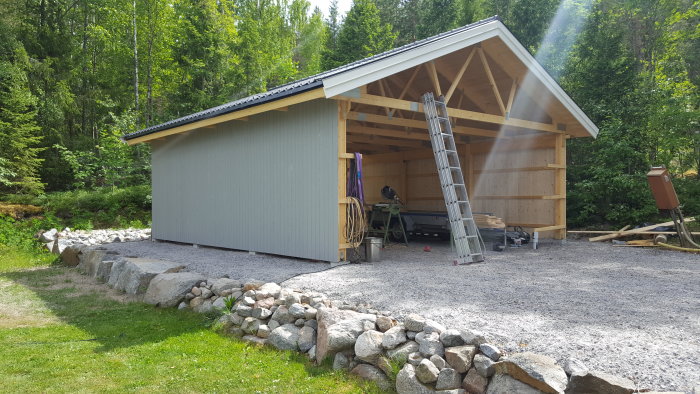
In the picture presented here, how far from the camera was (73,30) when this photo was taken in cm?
2461

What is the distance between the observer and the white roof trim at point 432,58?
6.89 metres

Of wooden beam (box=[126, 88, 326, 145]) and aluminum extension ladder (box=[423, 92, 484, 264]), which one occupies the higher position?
wooden beam (box=[126, 88, 326, 145])

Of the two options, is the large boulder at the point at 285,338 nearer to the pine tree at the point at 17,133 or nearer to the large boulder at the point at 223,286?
the large boulder at the point at 223,286

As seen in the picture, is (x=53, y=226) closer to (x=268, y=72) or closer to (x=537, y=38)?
(x=268, y=72)

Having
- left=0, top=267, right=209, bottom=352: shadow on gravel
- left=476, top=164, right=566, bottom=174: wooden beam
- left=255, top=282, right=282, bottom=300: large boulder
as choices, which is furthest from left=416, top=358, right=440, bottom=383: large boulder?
left=476, top=164, right=566, bottom=174: wooden beam

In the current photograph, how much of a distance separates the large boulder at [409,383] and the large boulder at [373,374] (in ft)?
0.49

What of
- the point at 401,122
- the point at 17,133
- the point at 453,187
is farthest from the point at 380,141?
the point at 17,133

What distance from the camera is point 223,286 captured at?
6105mm

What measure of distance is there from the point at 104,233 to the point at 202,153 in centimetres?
511

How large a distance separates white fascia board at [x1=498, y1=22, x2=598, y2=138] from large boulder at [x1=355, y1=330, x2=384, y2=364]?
6.71 meters

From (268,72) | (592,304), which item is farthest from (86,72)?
(592,304)

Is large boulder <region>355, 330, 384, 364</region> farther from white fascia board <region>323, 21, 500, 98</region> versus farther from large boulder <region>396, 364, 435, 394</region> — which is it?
white fascia board <region>323, 21, 500, 98</region>

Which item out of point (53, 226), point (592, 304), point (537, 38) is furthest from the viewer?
point (537, 38)

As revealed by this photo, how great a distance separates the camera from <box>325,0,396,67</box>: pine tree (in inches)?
912
